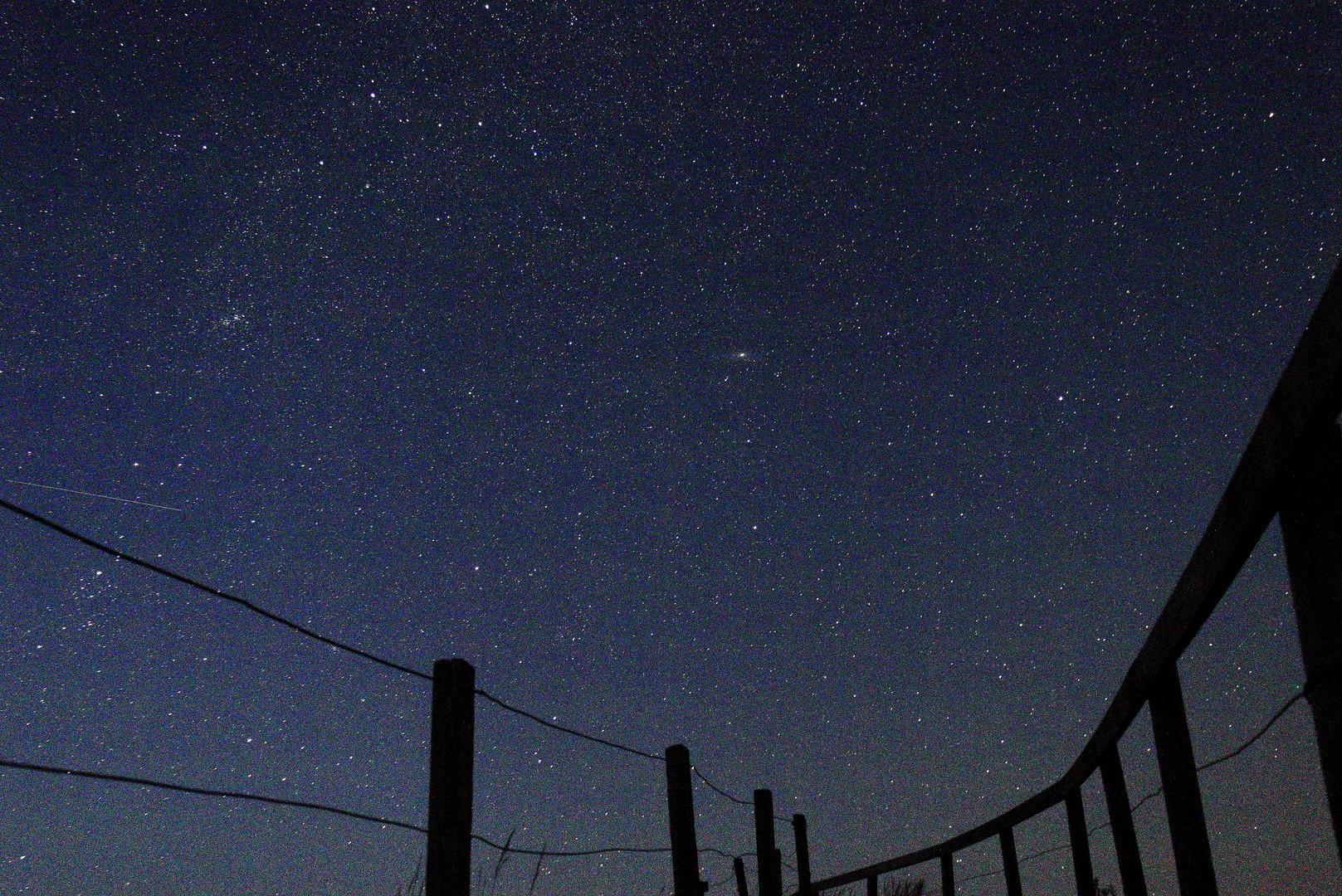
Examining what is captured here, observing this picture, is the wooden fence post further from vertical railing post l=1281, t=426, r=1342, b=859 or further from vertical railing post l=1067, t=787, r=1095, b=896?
vertical railing post l=1281, t=426, r=1342, b=859

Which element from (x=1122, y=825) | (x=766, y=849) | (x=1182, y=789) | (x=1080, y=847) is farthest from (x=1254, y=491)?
(x=766, y=849)

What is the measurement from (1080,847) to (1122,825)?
1.14 meters

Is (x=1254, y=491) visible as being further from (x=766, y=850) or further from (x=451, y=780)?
(x=766, y=850)

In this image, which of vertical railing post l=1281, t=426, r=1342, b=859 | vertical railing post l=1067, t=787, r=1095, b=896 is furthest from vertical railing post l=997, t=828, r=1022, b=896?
vertical railing post l=1281, t=426, r=1342, b=859

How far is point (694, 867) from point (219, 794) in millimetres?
3884

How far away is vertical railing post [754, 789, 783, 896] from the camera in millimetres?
8539

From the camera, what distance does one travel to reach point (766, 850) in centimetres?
875

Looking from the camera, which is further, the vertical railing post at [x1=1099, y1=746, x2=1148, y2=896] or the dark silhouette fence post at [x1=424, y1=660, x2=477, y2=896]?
the vertical railing post at [x1=1099, y1=746, x2=1148, y2=896]

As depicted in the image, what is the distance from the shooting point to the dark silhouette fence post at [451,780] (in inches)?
148

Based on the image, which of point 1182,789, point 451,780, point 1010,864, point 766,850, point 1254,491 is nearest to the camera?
point 1254,491

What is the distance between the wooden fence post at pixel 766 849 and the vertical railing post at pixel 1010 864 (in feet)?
7.55

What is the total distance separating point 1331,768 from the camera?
6.01ft

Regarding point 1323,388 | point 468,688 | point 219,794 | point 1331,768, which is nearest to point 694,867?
point 468,688

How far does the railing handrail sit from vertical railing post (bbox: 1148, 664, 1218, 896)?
75 millimetres
